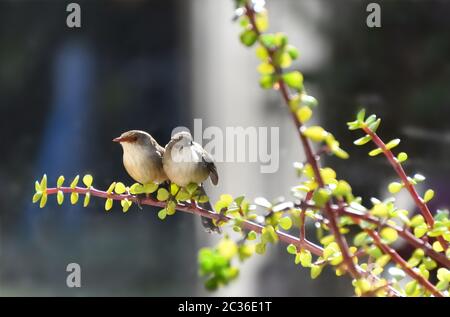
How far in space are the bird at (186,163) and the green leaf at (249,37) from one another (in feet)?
0.91

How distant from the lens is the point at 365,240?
45cm

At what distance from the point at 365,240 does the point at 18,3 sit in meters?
1.45

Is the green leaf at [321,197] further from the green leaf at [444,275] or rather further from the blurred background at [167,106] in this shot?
the blurred background at [167,106]

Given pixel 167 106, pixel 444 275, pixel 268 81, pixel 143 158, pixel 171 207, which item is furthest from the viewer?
pixel 167 106

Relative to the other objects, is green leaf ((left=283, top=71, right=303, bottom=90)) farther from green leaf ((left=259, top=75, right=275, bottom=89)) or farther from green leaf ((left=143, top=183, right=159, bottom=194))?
green leaf ((left=143, top=183, right=159, bottom=194))

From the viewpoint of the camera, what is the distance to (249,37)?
16.3 inches

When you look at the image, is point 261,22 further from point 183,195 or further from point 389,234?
point 183,195

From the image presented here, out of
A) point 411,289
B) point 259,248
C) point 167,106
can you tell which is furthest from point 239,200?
point 167,106

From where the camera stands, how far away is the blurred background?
1.48 m

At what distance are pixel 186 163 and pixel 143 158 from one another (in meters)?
0.07

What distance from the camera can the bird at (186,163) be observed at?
694 mm

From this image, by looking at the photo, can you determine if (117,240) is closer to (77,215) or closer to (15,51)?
(77,215)

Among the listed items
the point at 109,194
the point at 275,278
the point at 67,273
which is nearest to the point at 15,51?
the point at 67,273
